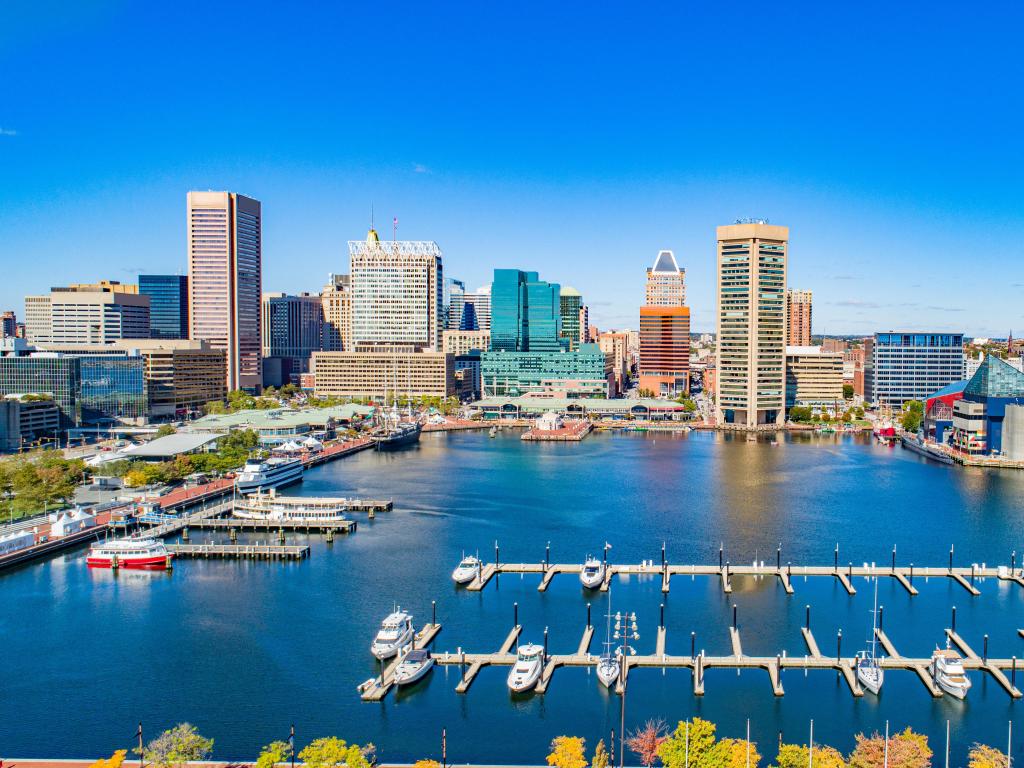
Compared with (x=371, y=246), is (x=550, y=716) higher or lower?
lower

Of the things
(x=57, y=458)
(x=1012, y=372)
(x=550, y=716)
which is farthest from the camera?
(x=1012, y=372)

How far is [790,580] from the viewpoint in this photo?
95.0 ft

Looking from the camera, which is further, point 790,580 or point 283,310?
point 283,310

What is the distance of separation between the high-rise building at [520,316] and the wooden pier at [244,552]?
70460 millimetres

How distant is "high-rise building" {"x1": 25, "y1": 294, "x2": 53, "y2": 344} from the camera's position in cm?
9544

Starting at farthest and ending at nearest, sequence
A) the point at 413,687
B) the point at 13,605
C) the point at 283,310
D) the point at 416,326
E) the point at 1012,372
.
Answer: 1. the point at 283,310
2. the point at 416,326
3. the point at 1012,372
4. the point at 13,605
5. the point at 413,687

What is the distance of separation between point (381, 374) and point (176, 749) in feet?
261

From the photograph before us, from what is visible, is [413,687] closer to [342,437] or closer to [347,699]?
[347,699]

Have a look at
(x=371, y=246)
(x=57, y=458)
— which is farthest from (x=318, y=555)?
(x=371, y=246)

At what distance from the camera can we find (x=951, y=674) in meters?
20.2

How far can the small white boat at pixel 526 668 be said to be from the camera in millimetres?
20266

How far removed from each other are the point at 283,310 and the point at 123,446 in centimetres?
8279

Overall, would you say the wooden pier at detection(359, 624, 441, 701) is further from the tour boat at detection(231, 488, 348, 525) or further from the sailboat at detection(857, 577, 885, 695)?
the tour boat at detection(231, 488, 348, 525)

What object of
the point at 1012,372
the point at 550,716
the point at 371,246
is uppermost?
the point at 371,246
